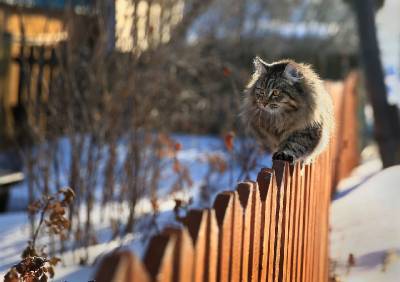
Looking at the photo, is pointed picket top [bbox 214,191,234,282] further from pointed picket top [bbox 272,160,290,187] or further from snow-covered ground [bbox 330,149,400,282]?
snow-covered ground [bbox 330,149,400,282]

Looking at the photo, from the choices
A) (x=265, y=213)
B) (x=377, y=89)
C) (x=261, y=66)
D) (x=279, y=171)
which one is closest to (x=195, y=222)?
(x=265, y=213)

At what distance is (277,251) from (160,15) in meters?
4.47

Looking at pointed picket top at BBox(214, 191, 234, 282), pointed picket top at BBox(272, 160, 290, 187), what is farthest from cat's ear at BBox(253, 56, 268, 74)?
pointed picket top at BBox(214, 191, 234, 282)

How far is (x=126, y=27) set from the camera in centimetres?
700

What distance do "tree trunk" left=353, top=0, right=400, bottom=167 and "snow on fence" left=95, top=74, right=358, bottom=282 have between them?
13.5 feet

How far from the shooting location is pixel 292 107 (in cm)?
419

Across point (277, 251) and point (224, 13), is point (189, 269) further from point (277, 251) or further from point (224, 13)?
point (224, 13)

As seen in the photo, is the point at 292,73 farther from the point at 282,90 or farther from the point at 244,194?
the point at 244,194

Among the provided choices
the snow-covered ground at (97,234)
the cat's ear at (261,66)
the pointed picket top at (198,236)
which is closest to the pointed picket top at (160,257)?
the pointed picket top at (198,236)

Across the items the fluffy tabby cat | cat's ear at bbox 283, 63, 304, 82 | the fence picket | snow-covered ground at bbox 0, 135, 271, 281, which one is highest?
cat's ear at bbox 283, 63, 304, 82

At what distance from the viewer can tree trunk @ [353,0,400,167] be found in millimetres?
8242

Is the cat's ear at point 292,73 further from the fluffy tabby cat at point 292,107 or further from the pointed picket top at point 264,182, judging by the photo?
the pointed picket top at point 264,182

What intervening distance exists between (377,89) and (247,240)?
648cm

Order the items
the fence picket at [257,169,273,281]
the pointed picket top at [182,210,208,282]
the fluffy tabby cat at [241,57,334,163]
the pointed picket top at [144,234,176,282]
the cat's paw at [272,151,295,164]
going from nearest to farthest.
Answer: the pointed picket top at [144,234,176,282] < the pointed picket top at [182,210,208,282] < the fence picket at [257,169,273,281] < the cat's paw at [272,151,295,164] < the fluffy tabby cat at [241,57,334,163]
